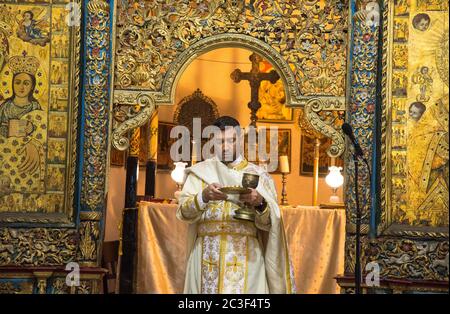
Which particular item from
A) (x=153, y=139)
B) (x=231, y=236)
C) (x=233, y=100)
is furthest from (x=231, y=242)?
(x=233, y=100)

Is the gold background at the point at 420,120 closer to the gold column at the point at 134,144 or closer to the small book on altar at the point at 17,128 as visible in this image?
the small book on altar at the point at 17,128

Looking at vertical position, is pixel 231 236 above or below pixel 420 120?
below

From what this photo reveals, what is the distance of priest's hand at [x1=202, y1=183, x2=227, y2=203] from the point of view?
26.6ft

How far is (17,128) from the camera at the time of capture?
9.76 m

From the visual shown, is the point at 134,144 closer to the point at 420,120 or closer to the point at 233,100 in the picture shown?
the point at 233,100

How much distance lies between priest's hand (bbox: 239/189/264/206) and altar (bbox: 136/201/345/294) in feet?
9.53

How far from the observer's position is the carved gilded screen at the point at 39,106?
32.0 ft

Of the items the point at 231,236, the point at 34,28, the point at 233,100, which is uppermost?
the point at 34,28

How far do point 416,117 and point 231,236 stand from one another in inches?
87.7

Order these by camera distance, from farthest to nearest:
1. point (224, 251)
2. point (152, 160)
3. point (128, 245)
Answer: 1. point (152, 160)
2. point (128, 245)
3. point (224, 251)

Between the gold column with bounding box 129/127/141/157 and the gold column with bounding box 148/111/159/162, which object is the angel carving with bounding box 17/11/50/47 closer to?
the gold column with bounding box 129/127/141/157

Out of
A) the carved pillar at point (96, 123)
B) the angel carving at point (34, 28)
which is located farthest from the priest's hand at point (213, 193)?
the angel carving at point (34, 28)

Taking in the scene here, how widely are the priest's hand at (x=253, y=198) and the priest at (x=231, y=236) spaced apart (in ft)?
0.24
